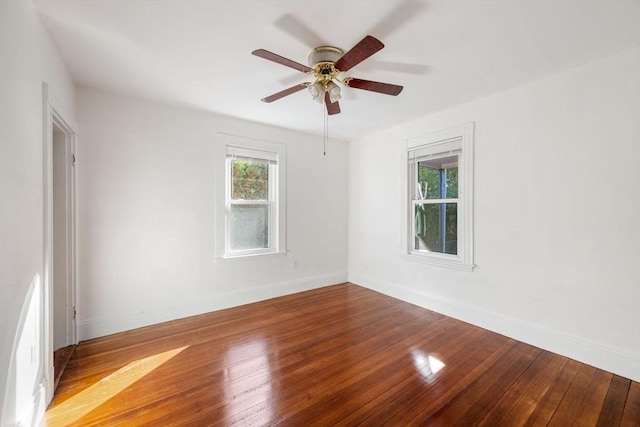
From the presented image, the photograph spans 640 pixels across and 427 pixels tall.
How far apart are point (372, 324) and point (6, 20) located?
354 centimetres

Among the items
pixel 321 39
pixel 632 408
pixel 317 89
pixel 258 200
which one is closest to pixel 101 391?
pixel 258 200

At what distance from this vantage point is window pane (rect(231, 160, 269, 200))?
3.78 m

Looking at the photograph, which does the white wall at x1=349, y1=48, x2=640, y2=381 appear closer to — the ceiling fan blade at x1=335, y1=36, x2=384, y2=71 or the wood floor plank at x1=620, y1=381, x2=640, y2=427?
the wood floor plank at x1=620, y1=381, x2=640, y2=427

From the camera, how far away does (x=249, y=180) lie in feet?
12.8

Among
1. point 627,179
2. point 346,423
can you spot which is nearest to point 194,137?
point 346,423

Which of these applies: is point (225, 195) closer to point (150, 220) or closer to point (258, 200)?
point (258, 200)

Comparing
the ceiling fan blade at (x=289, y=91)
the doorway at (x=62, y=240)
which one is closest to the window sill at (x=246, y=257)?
the doorway at (x=62, y=240)

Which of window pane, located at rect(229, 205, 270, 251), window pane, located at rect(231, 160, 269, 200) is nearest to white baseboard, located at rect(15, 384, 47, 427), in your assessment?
window pane, located at rect(229, 205, 270, 251)

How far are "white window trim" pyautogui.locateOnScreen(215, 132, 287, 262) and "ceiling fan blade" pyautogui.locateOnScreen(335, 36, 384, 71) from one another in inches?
85.5

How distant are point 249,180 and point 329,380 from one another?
2.72m

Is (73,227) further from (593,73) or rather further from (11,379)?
(593,73)

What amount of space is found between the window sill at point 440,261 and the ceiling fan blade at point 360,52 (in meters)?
2.56

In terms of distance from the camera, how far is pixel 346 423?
5.50ft

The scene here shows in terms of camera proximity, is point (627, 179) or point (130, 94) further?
point (130, 94)
